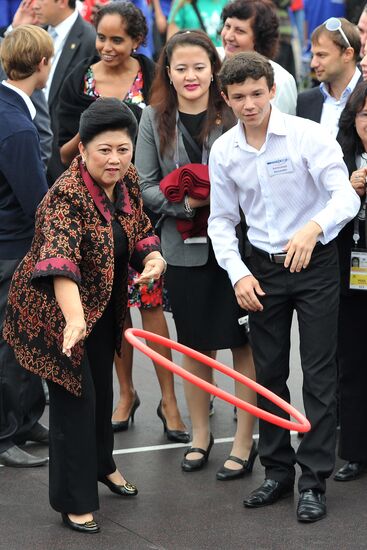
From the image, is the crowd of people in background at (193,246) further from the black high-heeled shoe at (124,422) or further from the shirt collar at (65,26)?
the shirt collar at (65,26)

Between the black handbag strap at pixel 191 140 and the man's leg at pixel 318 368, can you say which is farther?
the black handbag strap at pixel 191 140

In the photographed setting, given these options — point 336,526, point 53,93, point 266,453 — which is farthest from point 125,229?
point 53,93

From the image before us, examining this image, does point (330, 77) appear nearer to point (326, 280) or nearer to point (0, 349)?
point (326, 280)

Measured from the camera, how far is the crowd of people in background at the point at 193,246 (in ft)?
17.3

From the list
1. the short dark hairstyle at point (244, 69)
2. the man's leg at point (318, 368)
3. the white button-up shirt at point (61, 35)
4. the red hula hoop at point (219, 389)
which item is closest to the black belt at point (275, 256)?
the man's leg at point (318, 368)

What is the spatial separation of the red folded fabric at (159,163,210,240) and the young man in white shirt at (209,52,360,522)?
0.39 metres

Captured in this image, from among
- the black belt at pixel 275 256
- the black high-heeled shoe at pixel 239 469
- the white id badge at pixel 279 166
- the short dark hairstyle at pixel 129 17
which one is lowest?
the black high-heeled shoe at pixel 239 469

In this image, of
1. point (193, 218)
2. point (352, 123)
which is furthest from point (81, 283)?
point (352, 123)

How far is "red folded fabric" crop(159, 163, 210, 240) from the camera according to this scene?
20.1ft

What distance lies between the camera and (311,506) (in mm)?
5508

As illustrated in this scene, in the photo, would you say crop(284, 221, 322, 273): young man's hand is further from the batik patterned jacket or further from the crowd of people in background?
the batik patterned jacket

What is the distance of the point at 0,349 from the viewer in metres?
6.43

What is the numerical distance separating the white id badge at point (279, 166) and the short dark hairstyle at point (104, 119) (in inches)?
27.3

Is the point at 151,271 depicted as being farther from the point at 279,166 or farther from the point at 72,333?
the point at 279,166
